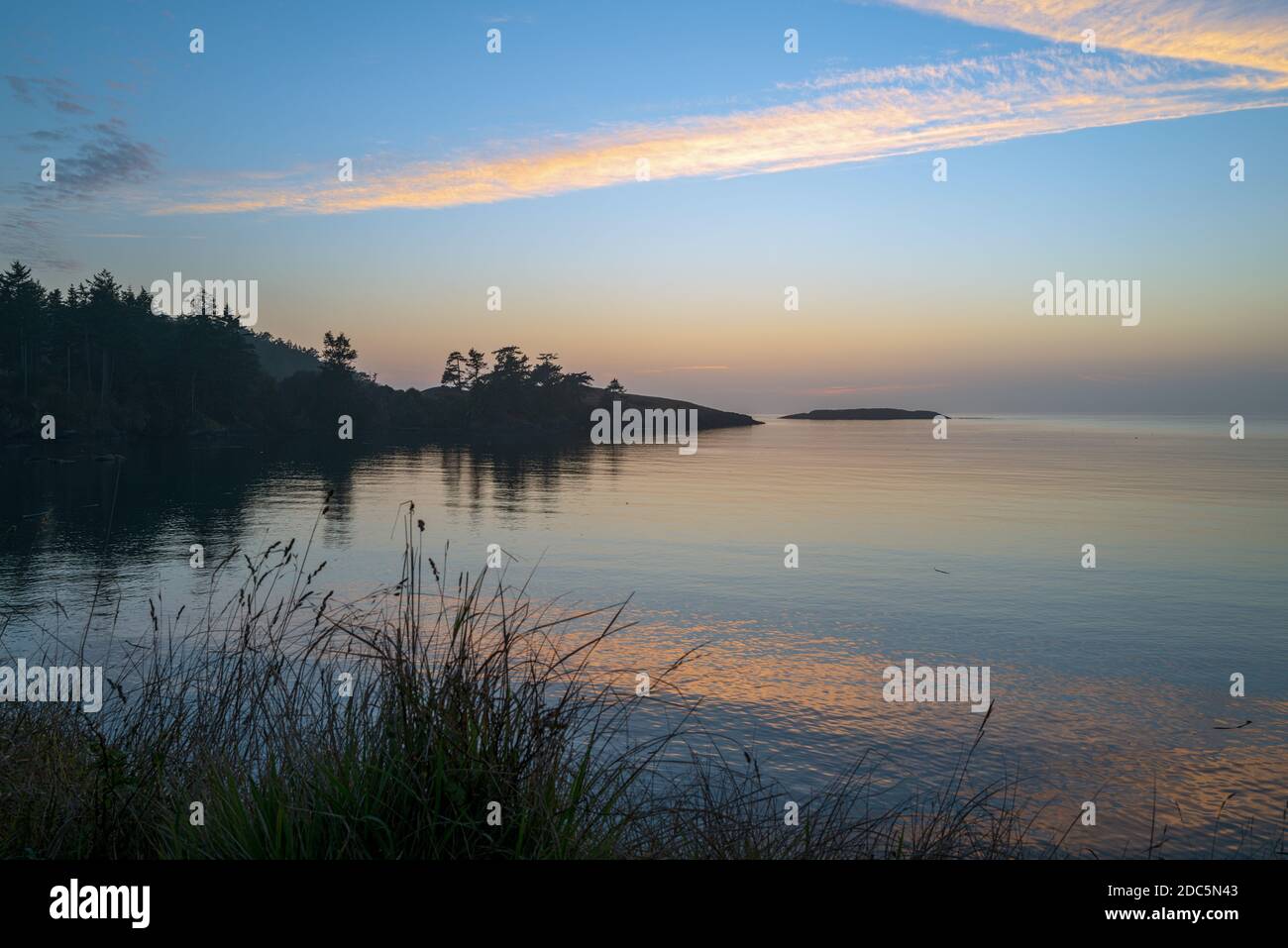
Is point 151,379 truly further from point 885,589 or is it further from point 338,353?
point 885,589

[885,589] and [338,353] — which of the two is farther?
[338,353]

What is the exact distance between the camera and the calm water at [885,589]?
1220 cm

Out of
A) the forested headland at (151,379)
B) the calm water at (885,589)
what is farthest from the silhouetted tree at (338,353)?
the calm water at (885,589)

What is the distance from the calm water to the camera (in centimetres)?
1220

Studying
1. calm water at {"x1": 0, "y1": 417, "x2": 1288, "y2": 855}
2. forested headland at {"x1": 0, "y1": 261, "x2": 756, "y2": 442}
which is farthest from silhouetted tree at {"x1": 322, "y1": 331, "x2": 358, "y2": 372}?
calm water at {"x1": 0, "y1": 417, "x2": 1288, "y2": 855}

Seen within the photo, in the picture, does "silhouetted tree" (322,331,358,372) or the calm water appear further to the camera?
"silhouetted tree" (322,331,358,372)

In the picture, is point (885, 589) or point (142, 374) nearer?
point (885, 589)

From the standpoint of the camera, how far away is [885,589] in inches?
965

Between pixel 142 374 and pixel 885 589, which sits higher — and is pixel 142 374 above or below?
above

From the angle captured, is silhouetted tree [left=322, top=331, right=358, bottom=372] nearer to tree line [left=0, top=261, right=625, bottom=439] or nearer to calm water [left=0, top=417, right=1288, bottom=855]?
tree line [left=0, top=261, right=625, bottom=439]

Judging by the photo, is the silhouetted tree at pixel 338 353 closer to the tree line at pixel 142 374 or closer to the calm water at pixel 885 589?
the tree line at pixel 142 374

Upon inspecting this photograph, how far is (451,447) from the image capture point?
11012 cm

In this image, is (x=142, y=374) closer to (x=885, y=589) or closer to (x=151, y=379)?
(x=151, y=379)

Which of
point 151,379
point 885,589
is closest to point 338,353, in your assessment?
point 151,379
